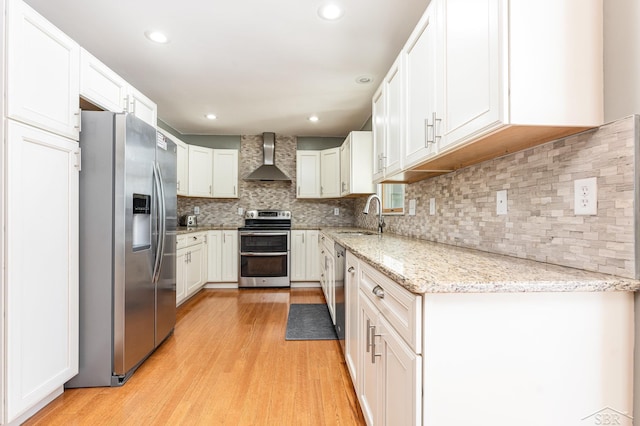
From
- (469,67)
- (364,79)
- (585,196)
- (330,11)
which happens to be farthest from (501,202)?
(364,79)

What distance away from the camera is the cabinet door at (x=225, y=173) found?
15.6 feet

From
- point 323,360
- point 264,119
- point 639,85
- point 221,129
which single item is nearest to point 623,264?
point 639,85

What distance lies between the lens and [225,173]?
4785mm

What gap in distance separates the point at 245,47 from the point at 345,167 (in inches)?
81.3

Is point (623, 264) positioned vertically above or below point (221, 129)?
below

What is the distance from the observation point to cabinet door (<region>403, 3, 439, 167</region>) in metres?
1.40

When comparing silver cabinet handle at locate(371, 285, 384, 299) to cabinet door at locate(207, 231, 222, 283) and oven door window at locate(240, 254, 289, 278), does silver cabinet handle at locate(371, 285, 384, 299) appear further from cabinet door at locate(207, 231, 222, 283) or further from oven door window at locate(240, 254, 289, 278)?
cabinet door at locate(207, 231, 222, 283)

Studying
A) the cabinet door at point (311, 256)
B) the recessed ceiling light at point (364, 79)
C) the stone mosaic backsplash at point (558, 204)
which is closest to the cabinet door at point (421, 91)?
the stone mosaic backsplash at point (558, 204)

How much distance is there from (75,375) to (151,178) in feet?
4.30

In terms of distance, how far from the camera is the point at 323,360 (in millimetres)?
2254

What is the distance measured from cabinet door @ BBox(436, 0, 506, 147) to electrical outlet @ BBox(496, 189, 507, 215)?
1.32 feet

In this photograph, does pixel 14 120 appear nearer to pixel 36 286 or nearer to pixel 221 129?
pixel 36 286

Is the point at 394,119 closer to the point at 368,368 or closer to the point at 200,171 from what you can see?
the point at 368,368

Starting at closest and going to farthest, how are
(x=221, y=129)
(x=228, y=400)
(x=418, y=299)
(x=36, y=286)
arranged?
1. (x=418, y=299)
2. (x=36, y=286)
3. (x=228, y=400)
4. (x=221, y=129)
